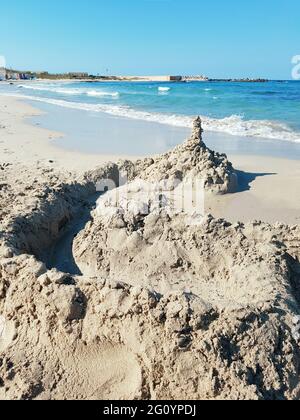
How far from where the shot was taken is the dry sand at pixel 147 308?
7.88 ft

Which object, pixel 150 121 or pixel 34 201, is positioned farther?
pixel 150 121

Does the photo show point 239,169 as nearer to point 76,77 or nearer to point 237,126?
point 237,126

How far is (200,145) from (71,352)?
4576 millimetres

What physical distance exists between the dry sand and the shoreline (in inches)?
89.8

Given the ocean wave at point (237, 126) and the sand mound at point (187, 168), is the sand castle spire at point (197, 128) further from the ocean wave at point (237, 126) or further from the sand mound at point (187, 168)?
the ocean wave at point (237, 126)

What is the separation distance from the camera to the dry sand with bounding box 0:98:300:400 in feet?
7.88

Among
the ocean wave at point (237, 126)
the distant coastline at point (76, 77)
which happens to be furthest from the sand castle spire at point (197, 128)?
the distant coastline at point (76, 77)

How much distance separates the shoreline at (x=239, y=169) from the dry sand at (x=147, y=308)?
228 centimetres

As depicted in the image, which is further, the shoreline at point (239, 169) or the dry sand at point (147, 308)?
the shoreline at point (239, 169)

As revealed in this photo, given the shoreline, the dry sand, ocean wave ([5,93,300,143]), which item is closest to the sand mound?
the shoreline

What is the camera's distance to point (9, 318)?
113 inches
